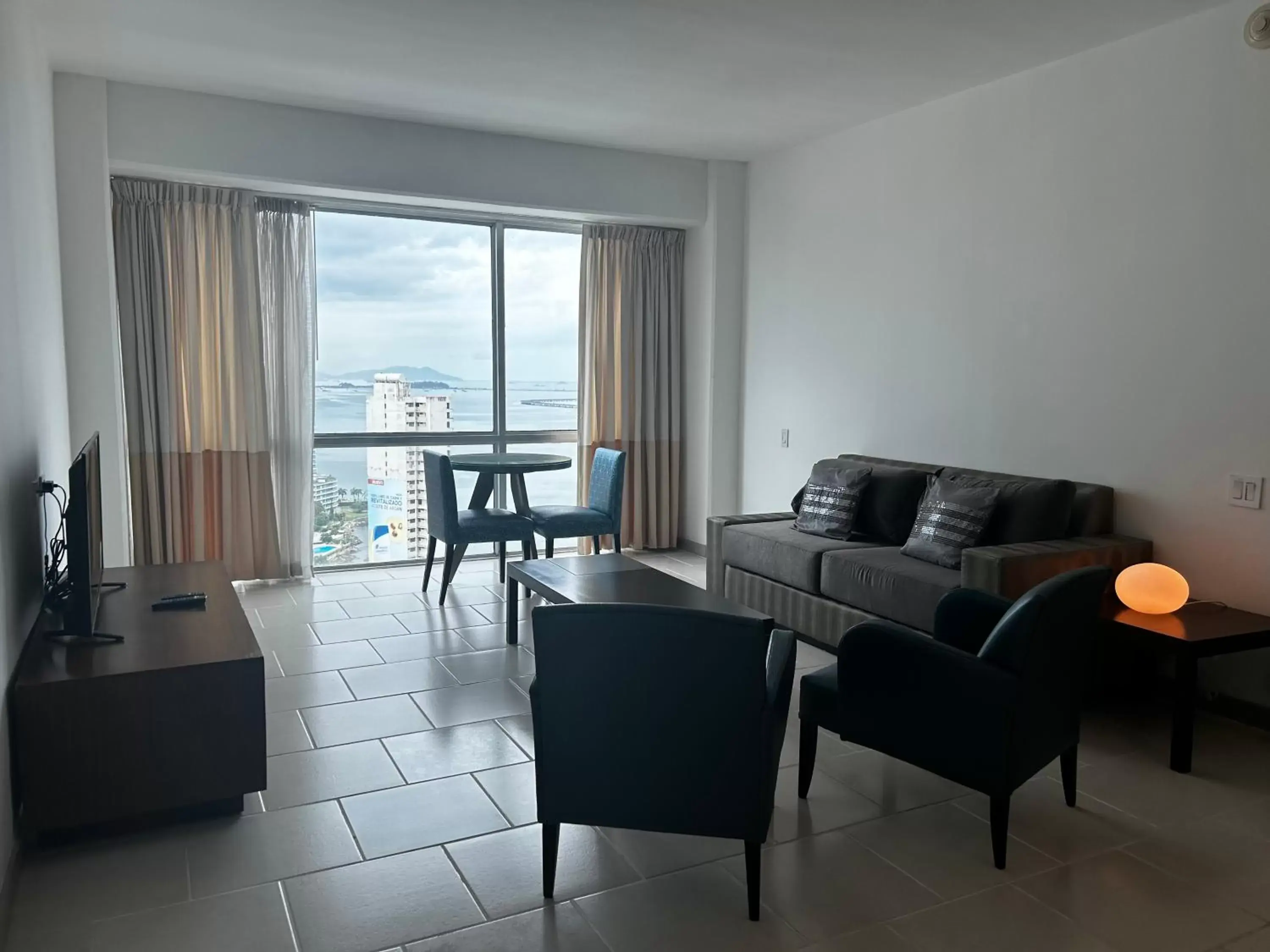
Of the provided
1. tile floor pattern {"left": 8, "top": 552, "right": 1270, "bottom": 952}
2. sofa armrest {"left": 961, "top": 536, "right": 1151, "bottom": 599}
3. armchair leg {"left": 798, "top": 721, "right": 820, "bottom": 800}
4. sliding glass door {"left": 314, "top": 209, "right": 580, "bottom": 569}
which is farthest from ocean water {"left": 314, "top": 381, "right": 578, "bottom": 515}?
armchair leg {"left": 798, "top": 721, "right": 820, "bottom": 800}

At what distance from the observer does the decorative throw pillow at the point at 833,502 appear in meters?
4.79

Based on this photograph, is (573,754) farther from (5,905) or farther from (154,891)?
(5,905)

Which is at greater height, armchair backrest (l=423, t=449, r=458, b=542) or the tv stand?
armchair backrest (l=423, t=449, r=458, b=542)

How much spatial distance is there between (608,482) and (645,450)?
107cm

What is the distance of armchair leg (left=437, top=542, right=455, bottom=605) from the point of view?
5.36m

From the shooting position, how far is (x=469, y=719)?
142 inches

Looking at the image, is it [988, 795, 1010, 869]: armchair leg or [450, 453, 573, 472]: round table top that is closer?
[988, 795, 1010, 869]: armchair leg

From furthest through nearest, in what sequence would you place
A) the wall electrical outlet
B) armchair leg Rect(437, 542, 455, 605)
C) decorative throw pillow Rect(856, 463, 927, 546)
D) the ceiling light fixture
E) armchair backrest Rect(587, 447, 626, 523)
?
armchair backrest Rect(587, 447, 626, 523) < armchair leg Rect(437, 542, 455, 605) < decorative throw pillow Rect(856, 463, 927, 546) < the wall electrical outlet < the ceiling light fixture

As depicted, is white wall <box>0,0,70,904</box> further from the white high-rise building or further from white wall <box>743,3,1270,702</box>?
white wall <box>743,3,1270,702</box>

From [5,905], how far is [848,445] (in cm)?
450

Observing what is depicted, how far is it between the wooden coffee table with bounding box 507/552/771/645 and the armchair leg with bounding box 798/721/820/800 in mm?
704

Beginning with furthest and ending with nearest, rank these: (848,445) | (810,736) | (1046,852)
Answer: (848,445), (810,736), (1046,852)

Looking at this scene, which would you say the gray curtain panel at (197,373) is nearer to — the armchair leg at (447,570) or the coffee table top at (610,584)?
the armchair leg at (447,570)

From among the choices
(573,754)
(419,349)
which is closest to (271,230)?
(419,349)
